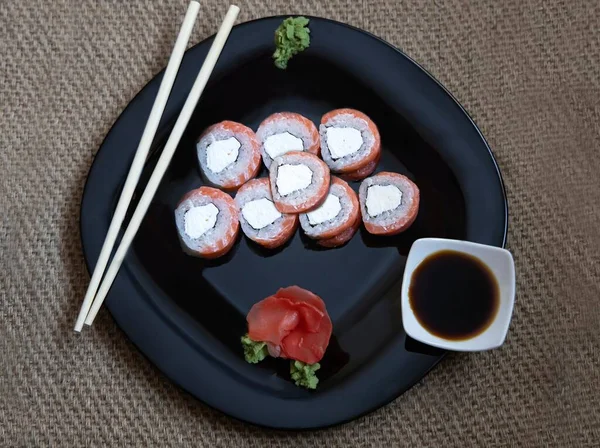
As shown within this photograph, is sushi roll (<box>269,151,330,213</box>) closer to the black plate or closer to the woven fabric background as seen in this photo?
the black plate

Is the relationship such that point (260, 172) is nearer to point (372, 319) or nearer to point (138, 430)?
point (372, 319)

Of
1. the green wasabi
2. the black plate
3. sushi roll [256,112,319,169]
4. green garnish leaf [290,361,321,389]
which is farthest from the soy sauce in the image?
the green wasabi

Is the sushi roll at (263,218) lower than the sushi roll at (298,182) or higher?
lower

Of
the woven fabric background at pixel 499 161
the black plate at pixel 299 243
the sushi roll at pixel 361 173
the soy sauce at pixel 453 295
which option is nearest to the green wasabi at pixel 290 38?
the black plate at pixel 299 243

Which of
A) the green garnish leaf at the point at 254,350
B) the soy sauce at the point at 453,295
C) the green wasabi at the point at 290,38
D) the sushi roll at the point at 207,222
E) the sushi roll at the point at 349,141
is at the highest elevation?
the green wasabi at the point at 290,38

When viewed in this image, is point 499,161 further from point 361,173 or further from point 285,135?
point 285,135

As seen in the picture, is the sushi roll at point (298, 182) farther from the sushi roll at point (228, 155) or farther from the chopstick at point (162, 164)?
the chopstick at point (162, 164)
